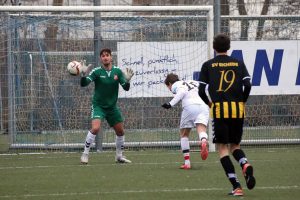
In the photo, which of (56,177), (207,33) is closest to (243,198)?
(56,177)

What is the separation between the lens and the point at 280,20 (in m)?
19.2

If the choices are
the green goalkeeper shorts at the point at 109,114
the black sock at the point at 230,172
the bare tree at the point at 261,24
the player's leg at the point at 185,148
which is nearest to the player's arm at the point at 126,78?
the green goalkeeper shorts at the point at 109,114

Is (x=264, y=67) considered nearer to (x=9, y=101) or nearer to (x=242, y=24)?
(x=242, y=24)

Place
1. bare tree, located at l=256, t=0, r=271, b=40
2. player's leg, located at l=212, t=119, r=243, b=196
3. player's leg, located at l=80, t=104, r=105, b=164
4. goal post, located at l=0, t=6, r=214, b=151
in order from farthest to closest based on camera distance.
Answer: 1. bare tree, located at l=256, t=0, r=271, b=40
2. goal post, located at l=0, t=6, r=214, b=151
3. player's leg, located at l=80, t=104, r=105, b=164
4. player's leg, located at l=212, t=119, r=243, b=196

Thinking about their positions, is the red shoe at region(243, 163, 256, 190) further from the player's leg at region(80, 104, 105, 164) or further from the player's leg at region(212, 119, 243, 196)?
the player's leg at region(80, 104, 105, 164)

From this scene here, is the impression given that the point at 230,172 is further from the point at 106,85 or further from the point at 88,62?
the point at 88,62

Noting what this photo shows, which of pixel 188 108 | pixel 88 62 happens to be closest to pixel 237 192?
pixel 188 108

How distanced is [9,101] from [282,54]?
19.2 feet

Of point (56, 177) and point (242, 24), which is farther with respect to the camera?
point (242, 24)

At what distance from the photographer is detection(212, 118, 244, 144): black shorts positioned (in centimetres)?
1021

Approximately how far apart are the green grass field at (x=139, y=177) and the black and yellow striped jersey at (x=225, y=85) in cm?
97

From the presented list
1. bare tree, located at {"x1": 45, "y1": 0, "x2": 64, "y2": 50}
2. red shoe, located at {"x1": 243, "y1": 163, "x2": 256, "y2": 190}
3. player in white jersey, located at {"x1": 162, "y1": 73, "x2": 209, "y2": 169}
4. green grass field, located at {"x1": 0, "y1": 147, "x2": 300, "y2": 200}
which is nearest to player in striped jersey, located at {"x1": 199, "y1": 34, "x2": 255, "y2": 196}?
red shoe, located at {"x1": 243, "y1": 163, "x2": 256, "y2": 190}

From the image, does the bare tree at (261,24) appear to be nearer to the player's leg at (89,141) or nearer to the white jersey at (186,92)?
the white jersey at (186,92)

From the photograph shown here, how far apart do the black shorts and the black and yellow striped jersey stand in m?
0.07
